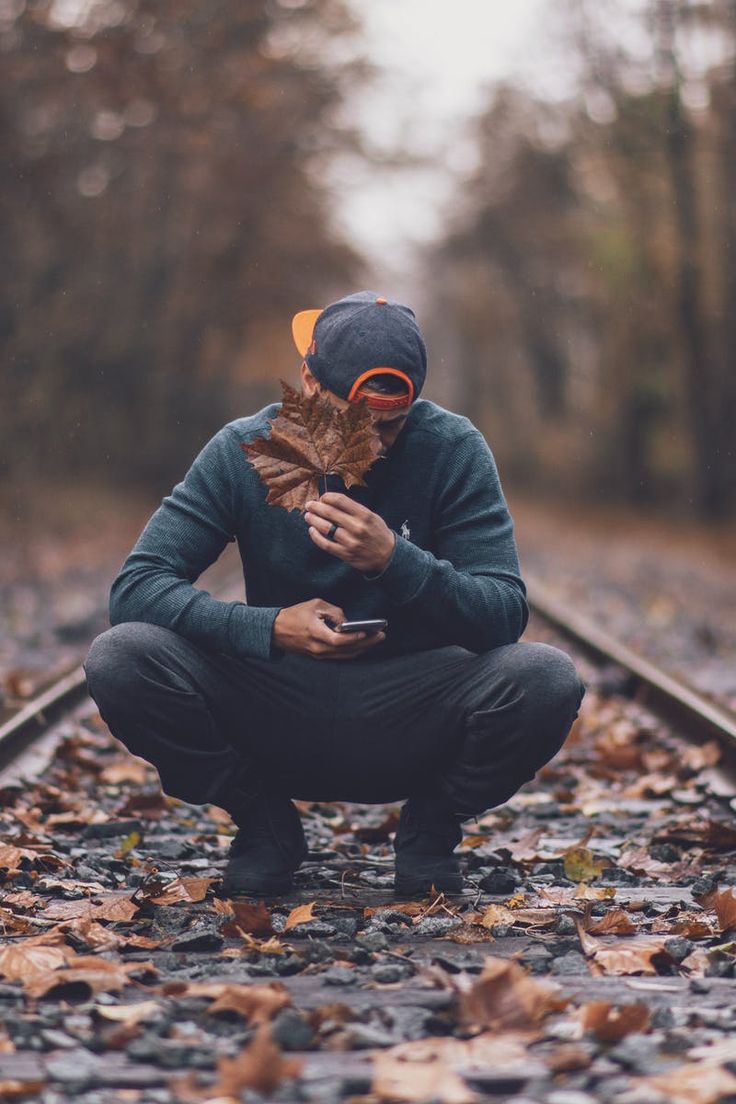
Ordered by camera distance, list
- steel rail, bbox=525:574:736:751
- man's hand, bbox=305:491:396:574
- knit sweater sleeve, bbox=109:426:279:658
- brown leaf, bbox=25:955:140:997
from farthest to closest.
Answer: steel rail, bbox=525:574:736:751 → knit sweater sleeve, bbox=109:426:279:658 → man's hand, bbox=305:491:396:574 → brown leaf, bbox=25:955:140:997

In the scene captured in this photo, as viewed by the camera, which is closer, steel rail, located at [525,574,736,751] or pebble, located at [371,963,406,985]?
pebble, located at [371,963,406,985]

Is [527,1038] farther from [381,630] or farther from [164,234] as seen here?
[164,234]

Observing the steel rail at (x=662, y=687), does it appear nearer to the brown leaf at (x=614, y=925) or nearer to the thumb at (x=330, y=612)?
the brown leaf at (x=614, y=925)

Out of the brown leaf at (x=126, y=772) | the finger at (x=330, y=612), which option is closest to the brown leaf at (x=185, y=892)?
the finger at (x=330, y=612)

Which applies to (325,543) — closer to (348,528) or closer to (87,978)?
(348,528)

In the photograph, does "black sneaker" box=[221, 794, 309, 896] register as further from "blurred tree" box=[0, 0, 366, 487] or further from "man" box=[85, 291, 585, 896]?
"blurred tree" box=[0, 0, 366, 487]

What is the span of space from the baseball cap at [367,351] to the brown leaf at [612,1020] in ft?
4.85

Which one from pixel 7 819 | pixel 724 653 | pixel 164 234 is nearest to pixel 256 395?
pixel 164 234

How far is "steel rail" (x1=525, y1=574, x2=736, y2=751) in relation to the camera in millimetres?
6099

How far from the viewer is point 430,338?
7250 cm

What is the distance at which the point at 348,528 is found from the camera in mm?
3412

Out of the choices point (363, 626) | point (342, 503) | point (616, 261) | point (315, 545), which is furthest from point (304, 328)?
point (616, 261)

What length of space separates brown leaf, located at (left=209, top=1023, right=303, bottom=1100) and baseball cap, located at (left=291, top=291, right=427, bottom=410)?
5.19ft

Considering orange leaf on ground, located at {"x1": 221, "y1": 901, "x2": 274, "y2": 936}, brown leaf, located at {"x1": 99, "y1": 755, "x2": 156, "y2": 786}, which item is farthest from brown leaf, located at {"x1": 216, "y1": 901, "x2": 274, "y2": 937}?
brown leaf, located at {"x1": 99, "y1": 755, "x2": 156, "y2": 786}
